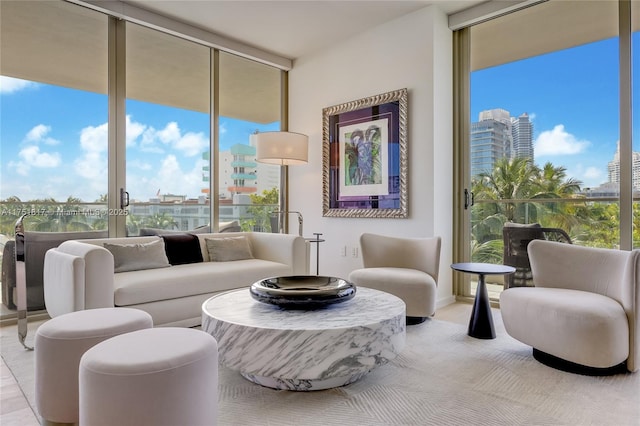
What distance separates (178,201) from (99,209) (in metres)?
0.76

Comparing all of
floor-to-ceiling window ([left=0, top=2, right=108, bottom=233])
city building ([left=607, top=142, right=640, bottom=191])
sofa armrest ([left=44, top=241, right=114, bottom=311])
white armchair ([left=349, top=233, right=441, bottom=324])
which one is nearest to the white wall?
white armchair ([left=349, top=233, right=441, bottom=324])

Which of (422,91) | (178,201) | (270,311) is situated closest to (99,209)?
(178,201)

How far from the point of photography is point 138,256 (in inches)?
119

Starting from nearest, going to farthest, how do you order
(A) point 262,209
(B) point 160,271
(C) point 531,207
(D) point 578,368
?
1. (D) point 578,368
2. (B) point 160,271
3. (C) point 531,207
4. (A) point 262,209

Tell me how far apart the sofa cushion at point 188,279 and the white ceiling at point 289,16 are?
2.45 m

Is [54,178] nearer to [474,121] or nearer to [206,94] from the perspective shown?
[206,94]

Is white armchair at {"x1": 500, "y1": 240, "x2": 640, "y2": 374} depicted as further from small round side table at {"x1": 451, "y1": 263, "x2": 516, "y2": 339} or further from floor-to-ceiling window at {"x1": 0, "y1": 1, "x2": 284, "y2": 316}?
floor-to-ceiling window at {"x1": 0, "y1": 1, "x2": 284, "y2": 316}

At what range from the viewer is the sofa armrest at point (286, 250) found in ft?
11.7

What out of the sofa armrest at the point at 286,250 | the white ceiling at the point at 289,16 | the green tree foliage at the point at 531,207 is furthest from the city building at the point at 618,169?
the sofa armrest at the point at 286,250

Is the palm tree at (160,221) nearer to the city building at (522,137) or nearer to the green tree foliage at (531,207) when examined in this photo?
the green tree foliage at (531,207)

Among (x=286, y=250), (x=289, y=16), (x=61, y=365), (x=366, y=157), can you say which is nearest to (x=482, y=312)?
(x=286, y=250)

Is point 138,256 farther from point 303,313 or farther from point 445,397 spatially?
point 445,397

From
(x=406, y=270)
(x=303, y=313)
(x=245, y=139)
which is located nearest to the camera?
(x=303, y=313)

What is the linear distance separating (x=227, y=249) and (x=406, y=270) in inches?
64.4
